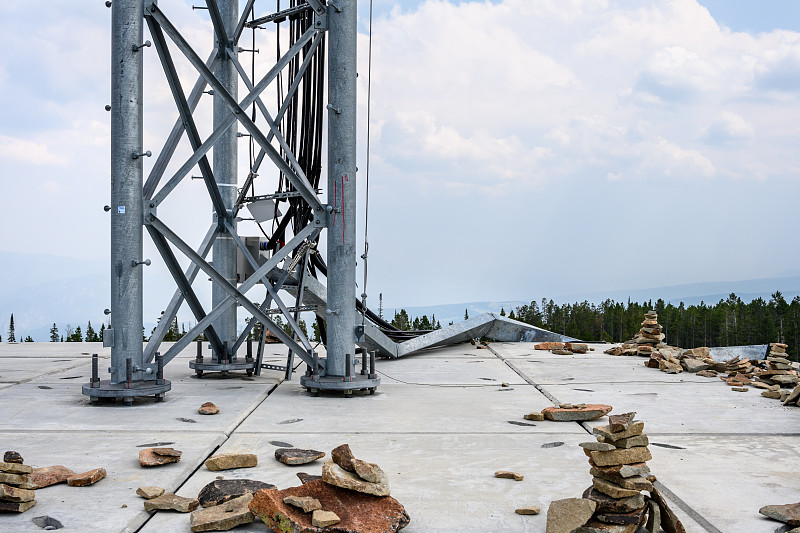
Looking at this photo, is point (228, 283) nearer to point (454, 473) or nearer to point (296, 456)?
point (296, 456)

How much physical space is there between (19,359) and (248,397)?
5.13 metres

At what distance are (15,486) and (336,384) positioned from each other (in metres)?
3.28

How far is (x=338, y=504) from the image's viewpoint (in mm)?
3148

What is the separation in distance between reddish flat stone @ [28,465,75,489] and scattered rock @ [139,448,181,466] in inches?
14.5

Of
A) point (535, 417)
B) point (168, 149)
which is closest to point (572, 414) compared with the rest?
point (535, 417)

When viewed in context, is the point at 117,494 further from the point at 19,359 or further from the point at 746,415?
the point at 19,359

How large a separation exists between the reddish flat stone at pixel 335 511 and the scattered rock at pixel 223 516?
5cm

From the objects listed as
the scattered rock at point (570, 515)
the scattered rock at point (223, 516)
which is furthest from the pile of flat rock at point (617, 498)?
the scattered rock at point (223, 516)

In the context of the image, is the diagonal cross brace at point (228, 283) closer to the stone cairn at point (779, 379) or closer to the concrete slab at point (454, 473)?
the concrete slab at point (454, 473)

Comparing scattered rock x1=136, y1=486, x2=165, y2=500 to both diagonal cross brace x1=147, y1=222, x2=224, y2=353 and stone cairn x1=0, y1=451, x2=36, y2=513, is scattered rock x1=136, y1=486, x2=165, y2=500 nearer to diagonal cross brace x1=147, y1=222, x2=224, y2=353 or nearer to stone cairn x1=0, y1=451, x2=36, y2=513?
stone cairn x1=0, y1=451, x2=36, y2=513

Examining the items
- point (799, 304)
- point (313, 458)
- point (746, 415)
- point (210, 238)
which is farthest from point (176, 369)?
point (799, 304)

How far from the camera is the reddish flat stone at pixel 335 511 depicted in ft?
9.72

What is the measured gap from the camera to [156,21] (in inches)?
251

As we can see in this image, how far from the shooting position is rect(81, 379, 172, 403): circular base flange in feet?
19.7
